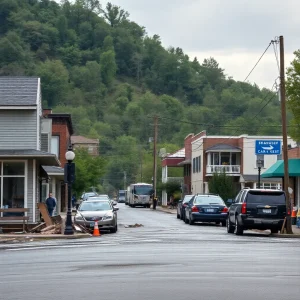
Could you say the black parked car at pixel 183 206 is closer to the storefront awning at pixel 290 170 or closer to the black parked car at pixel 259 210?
the storefront awning at pixel 290 170

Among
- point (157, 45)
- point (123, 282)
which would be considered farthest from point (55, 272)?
point (157, 45)

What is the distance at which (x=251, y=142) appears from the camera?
3342 inches

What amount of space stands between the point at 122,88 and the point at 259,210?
148m

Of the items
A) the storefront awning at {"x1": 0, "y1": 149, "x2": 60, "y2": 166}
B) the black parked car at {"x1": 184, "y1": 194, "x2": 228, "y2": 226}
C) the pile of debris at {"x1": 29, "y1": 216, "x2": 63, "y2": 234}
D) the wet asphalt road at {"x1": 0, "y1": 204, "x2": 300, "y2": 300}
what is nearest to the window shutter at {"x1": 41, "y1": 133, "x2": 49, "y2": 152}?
the black parked car at {"x1": 184, "y1": 194, "x2": 228, "y2": 226}

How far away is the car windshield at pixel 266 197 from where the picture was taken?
32.4m

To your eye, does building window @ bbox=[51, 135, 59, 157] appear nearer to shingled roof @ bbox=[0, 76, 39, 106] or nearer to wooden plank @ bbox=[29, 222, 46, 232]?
shingled roof @ bbox=[0, 76, 39, 106]

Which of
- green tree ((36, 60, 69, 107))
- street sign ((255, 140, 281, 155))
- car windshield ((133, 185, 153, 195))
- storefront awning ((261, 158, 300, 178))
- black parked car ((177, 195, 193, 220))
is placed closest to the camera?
storefront awning ((261, 158, 300, 178))

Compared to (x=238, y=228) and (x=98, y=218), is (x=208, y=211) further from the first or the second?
(x=238, y=228)

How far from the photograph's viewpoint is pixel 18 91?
3759 cm

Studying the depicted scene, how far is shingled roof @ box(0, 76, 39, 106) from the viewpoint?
36.5 m

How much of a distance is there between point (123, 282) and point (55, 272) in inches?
97.4

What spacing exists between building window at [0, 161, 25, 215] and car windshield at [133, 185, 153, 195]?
5877cm

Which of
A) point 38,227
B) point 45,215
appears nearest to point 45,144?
point 45,215

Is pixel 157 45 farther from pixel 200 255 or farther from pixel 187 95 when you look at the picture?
pixel 200 255
